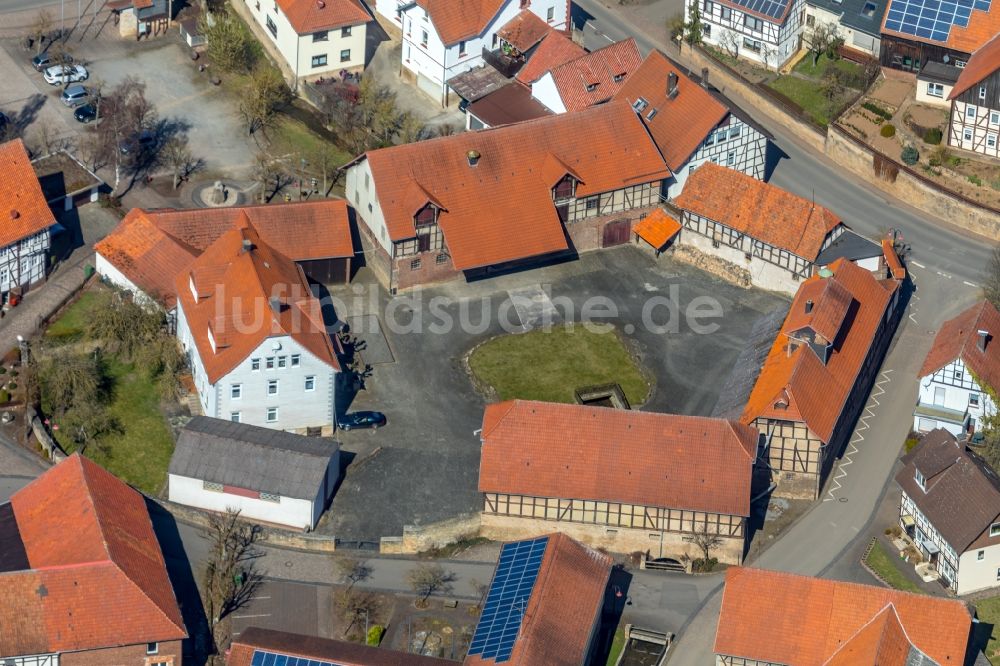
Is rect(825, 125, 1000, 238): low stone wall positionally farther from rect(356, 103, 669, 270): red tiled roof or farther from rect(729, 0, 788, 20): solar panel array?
rect(356, 103, 669, 270): red tiled roof

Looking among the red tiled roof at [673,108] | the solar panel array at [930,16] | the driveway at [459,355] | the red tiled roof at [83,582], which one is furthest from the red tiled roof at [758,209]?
the red tiled roof at [83,582]

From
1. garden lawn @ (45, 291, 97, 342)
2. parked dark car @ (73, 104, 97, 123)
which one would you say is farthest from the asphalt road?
garden lawn @ (45, 291, 97, 342)

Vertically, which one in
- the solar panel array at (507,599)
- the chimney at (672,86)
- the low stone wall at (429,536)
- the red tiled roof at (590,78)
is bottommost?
the low stone wall at (429,536)

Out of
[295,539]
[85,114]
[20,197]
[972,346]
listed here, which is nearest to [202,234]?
[20,197]

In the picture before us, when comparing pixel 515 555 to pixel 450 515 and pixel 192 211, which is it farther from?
pixel 192 211

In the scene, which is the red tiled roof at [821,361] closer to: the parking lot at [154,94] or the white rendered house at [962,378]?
the white rendered house at [962,378]
